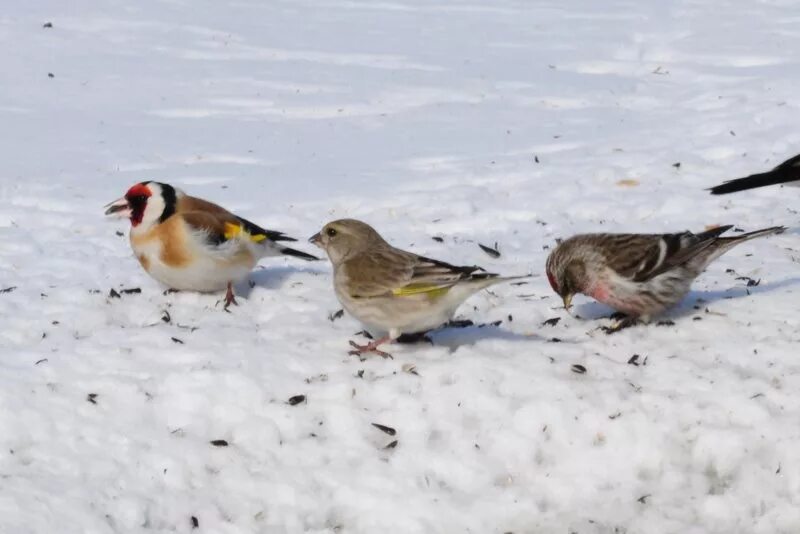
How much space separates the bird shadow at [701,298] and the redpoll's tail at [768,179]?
1003mm

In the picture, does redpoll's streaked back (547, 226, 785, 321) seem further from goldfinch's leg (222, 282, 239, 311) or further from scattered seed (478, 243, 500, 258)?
goldfinch's leg (222, 282, 239, 311)

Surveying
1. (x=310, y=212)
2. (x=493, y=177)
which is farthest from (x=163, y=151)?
(x=493, y=177)

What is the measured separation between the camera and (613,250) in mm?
6484

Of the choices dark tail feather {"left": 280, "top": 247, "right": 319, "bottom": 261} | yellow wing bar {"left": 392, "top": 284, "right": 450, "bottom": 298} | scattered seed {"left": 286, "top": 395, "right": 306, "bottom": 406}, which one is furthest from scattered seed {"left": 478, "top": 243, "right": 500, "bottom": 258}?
scattered seed {"left": 286, "top": 395, "right": 306, "bottom": 406}

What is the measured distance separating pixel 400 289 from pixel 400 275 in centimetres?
9

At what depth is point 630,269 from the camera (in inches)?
253

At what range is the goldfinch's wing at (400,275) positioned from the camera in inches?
232

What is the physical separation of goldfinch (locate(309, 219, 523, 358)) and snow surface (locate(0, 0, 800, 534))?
0.69ft

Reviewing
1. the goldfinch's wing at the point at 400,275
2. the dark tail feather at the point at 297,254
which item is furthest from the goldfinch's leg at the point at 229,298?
the goldfinch's wing at the point at 400,275

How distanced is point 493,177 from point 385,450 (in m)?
4.55

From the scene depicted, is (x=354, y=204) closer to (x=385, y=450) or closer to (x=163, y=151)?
(x=163, y=151)

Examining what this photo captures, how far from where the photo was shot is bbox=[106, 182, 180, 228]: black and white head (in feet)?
22.8

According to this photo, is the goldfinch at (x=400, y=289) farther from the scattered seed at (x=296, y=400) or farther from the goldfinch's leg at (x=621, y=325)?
the goldfinch's leg at (x=621, y=325)

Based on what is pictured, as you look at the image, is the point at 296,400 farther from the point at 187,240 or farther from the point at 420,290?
the point at 187,240
